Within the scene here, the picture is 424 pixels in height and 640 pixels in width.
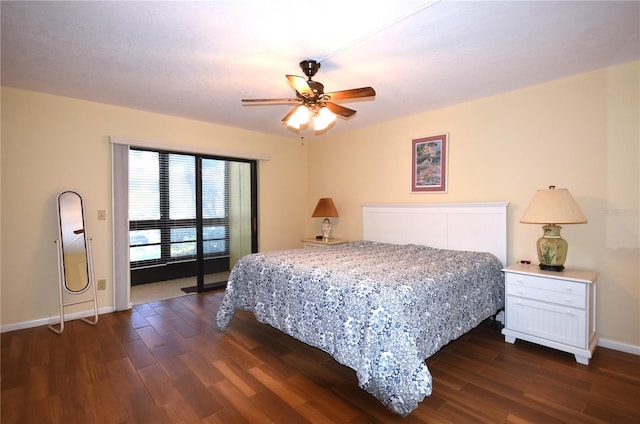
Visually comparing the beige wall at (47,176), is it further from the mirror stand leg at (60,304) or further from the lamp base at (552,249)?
the lamp base at (552,249)

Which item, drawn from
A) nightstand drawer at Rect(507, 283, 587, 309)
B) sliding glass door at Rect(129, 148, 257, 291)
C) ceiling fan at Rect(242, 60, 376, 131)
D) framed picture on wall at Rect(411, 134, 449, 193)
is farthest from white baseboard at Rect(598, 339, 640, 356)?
sliding glass door at Rect(129, 148, 257, 291)

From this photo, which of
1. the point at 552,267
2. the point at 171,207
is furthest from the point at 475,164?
the point at 171,207

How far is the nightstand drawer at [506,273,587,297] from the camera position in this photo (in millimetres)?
2428

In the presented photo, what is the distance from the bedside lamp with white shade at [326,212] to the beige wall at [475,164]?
0.73 meters

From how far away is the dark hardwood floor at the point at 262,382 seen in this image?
1851 millimetres

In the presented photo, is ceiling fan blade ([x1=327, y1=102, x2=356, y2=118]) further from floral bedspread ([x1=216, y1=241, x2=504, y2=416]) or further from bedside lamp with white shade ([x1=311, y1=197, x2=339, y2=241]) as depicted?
bedside lamp with white shade ([x1=311, y1=197, x2=339, y2=241])

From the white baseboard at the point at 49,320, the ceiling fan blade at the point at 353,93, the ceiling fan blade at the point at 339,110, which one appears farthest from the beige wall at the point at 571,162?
the white baseboard at the point at 49,320

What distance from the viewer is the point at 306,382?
2207 millimetres

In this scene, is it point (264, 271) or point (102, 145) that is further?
point (102, 145)

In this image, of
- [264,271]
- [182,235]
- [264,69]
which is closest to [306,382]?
[264,271]

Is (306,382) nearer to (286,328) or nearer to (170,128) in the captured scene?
(286,328)

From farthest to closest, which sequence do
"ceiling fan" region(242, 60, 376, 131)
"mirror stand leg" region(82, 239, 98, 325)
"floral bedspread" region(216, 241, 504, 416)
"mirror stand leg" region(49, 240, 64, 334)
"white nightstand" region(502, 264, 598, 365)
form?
"mirror stand leg" region(82, 239, 98, 325) → "mirror stand leg" region(49, 240, 64, 334) → "white nightstand" region(502, 264, 598, 365) → "ceiling fan" region(242, 60, 376, 131) → "floral bedspread" region(216, 241, 504, 416)

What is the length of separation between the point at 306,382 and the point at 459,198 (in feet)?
8.50

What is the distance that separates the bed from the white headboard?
0.4 inches
